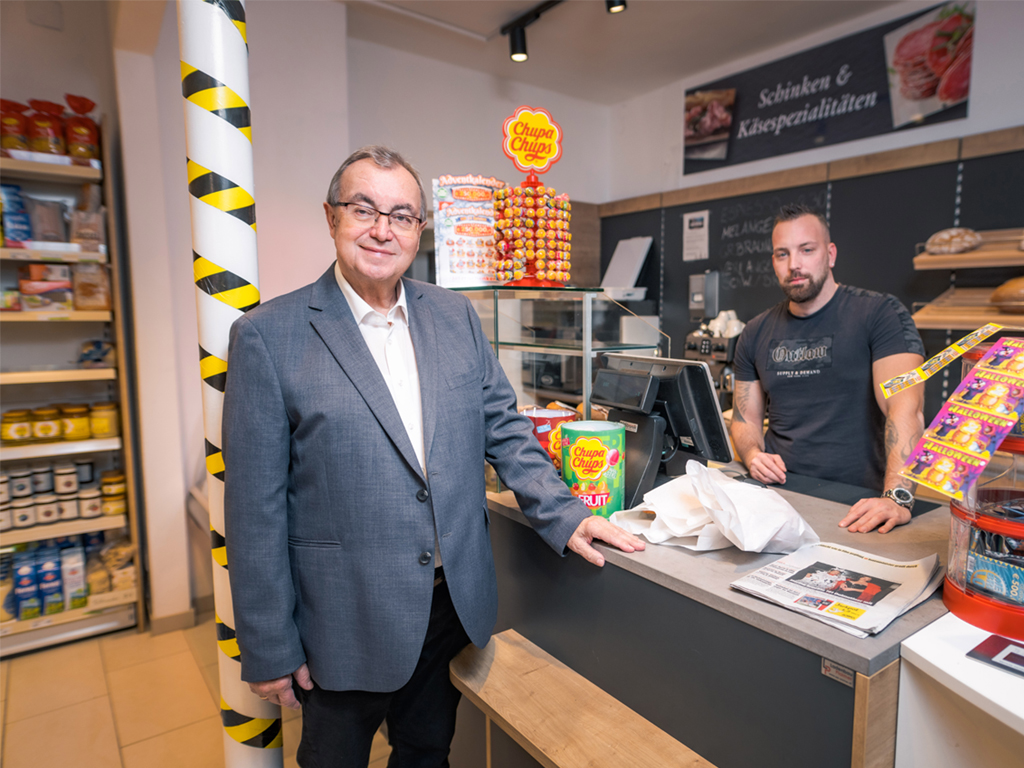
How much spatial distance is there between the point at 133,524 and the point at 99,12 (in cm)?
268

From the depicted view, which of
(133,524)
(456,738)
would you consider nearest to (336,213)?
(456,738)

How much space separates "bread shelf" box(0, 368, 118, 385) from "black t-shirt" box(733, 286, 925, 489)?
3.11 m

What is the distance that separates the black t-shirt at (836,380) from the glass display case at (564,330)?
638 millimetres

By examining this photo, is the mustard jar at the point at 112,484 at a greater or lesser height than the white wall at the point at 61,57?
lesser

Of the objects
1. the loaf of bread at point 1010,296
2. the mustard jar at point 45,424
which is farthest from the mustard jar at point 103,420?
the loaf of bread at point 1010,296

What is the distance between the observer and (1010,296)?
288 cm

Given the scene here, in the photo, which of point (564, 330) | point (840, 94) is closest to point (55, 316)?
point (564, 330)

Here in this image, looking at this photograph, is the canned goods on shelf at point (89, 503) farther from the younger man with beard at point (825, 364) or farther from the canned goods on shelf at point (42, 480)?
the younger man with beard at point (825, 364)

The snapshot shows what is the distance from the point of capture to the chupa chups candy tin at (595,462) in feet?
4.97

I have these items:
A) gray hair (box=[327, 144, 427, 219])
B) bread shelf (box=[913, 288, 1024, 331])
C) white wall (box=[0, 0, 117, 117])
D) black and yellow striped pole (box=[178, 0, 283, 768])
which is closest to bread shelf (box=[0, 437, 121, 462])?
white wall (box=[0, 0, 117, 117])

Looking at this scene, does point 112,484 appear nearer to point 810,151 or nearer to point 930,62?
point 810,151

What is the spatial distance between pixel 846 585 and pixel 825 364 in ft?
4.37

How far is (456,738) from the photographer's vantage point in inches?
77.5

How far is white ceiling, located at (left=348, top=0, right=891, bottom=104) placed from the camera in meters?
3.84
